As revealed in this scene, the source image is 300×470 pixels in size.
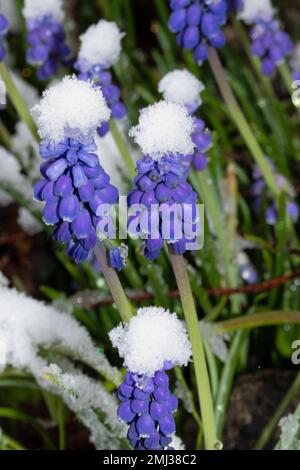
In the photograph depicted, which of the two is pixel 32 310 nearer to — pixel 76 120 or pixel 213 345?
pixel 213 345

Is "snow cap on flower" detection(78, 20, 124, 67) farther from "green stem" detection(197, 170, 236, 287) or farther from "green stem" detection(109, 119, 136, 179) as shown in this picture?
"green stem" detection(197, 170, 236, 287)

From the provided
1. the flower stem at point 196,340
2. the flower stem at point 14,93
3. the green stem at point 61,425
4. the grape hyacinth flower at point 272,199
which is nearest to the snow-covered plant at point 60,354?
the green stem at point 61,425

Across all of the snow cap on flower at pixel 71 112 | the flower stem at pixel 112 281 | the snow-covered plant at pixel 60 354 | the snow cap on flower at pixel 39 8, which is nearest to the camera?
the snow cap on flower at pixel 71 112

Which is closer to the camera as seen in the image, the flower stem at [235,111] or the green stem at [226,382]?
the green stem at [226,382]

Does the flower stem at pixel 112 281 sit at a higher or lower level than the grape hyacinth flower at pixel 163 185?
lower

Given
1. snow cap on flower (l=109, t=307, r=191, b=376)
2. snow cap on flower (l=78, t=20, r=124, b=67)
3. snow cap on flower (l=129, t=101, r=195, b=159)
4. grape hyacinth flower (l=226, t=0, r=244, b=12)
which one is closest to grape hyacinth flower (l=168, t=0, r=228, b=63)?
snow cap on flower (l=78, t=20, r=124, b=67)

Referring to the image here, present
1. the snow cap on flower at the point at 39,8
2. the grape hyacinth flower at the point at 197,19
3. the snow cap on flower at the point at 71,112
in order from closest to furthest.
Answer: the snow cap on flower at the point at 71,112 < the grape hyacinth flower at the point at 197,19 < the snow cap on flower at the point at 39,8

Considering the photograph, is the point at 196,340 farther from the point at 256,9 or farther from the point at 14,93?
the point at 256,9

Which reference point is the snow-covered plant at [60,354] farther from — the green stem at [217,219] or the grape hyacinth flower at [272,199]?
the grape hyacinth flower at [272,199]
